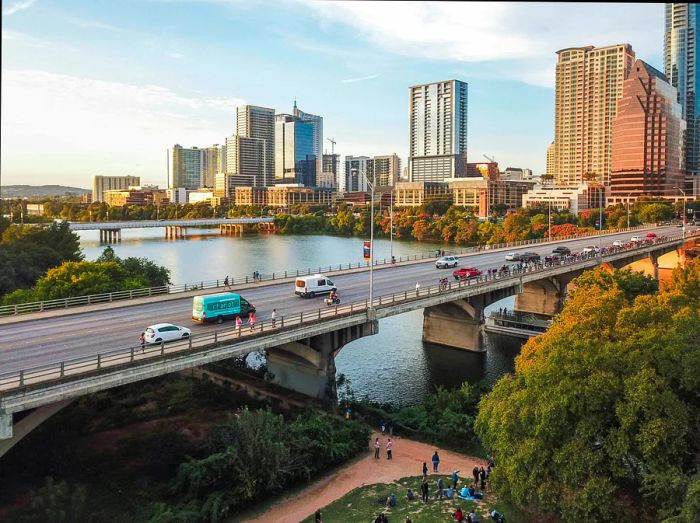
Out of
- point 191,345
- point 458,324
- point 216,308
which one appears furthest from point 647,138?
point 191,345

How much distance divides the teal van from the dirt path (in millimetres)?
10760

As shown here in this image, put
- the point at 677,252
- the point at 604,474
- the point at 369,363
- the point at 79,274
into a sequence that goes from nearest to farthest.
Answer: the point at 604,474 < the point at 79,274 < the point at 369,363 < the point at 677,252

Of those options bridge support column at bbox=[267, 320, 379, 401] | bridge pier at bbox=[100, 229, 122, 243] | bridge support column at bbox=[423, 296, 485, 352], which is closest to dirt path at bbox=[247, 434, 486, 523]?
bridge support column at bbox=[267, 320, 379, 401]

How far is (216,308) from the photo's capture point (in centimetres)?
3500

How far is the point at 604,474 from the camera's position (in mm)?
20422

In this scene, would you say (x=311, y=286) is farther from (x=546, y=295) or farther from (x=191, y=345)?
(x=546, y=295)

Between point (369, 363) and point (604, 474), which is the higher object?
point (604, 474)

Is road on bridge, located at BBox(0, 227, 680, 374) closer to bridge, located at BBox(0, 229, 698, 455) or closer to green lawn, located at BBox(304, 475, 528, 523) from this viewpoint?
bridge, located at BBox(0, 229, 698, 455)

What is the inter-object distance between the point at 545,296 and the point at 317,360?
4115 centimetres

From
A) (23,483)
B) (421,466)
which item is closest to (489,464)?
(421,466)

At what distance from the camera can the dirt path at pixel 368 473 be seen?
25828 mm

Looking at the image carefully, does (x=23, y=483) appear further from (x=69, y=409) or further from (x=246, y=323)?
(x=246, y=323)

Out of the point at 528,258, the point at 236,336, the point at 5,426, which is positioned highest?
the point at 528,258

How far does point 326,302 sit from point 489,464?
15815 millimetres
